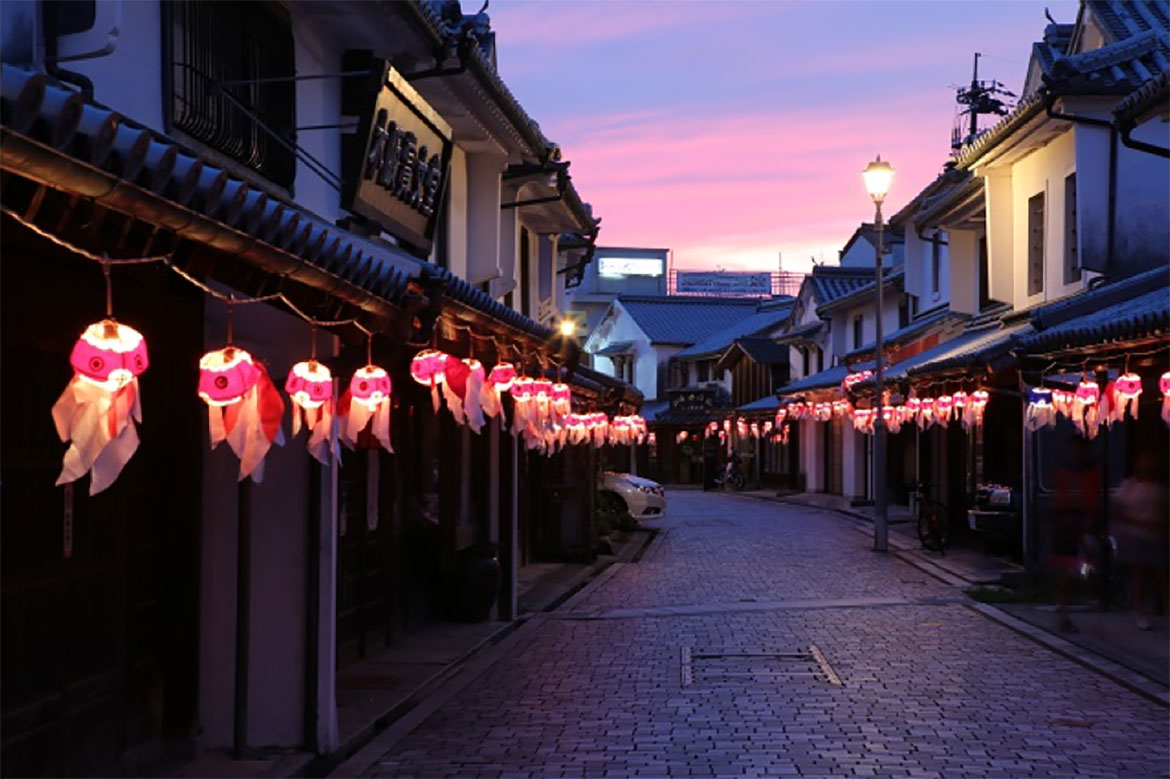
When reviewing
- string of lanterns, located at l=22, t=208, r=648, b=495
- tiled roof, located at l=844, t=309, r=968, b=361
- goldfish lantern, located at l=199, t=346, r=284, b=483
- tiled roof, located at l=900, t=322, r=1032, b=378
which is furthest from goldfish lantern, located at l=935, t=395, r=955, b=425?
goldfish lantern, located at l=199, t=346, r=284, b=483

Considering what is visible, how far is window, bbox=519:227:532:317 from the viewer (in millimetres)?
25172

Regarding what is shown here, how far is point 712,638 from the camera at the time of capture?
629 inches

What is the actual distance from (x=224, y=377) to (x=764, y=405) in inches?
2062

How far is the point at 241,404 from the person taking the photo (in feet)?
23.4

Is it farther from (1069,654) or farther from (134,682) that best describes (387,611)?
(1069,654)

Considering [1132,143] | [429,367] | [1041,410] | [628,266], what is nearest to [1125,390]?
[1041,410]

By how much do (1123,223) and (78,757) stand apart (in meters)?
17.9

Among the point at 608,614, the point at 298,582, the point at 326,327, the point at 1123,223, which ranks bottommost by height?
the point at 608,614

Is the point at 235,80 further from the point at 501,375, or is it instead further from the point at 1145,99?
the point at 1145,99

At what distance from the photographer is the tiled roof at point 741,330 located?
227ft

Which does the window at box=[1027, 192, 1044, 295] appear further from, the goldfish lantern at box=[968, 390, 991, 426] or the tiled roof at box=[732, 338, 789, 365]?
the tiled roof at box=[732, 338, 789, 365]

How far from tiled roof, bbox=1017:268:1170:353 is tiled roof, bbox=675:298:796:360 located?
46769mm

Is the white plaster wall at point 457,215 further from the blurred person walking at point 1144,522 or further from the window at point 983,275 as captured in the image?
the window at point 983,275

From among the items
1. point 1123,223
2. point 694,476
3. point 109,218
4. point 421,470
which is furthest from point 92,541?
point 694,476
